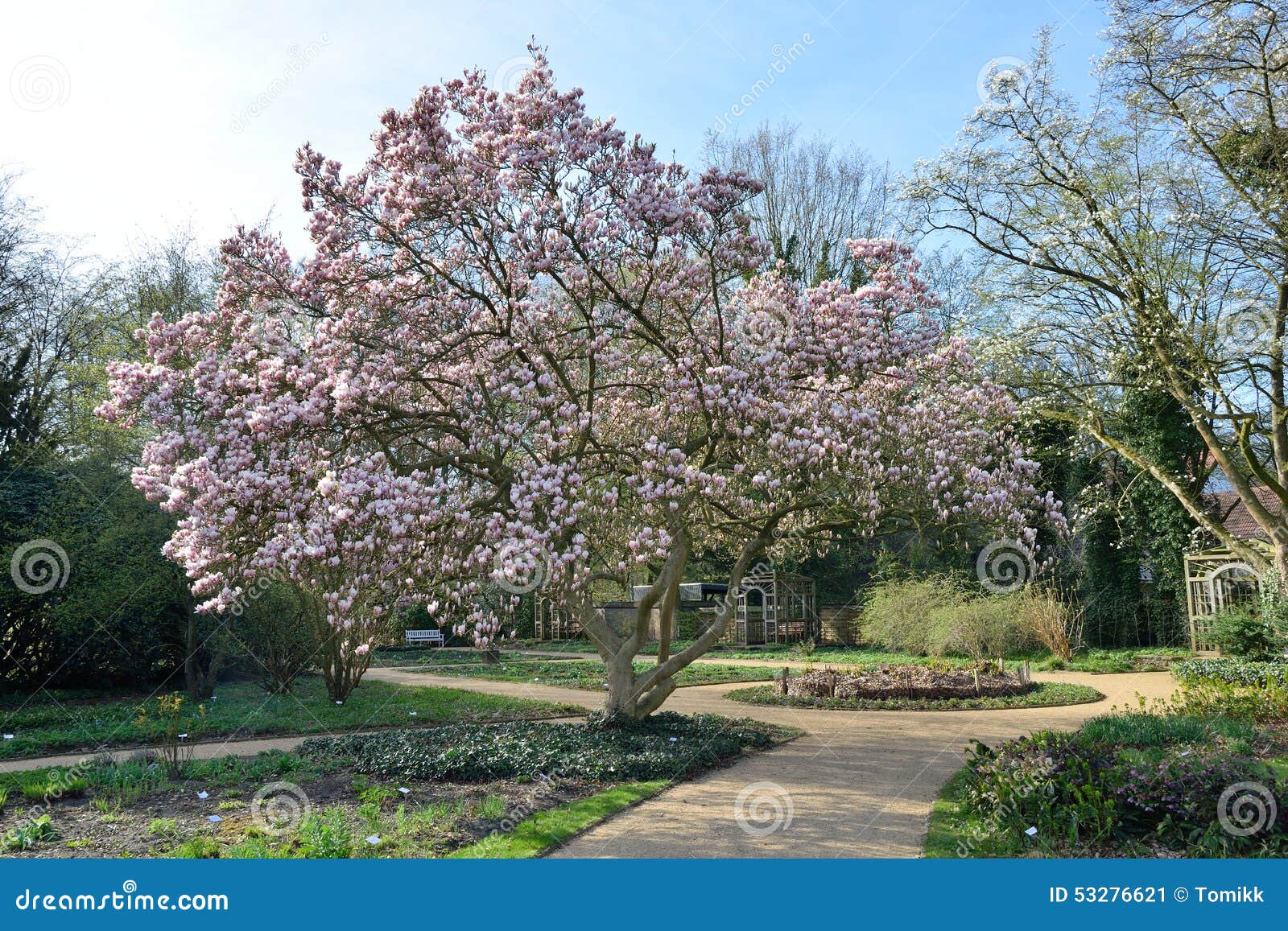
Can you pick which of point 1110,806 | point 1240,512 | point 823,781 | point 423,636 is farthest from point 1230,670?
point 423,636

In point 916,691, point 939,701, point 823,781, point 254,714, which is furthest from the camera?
point 916,691

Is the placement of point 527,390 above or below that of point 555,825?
above

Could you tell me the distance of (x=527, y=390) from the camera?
27.2 feet

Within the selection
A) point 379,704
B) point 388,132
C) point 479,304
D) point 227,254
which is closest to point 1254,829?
point 479,304

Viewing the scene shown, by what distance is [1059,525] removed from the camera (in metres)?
8.98

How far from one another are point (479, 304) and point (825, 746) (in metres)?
5.87

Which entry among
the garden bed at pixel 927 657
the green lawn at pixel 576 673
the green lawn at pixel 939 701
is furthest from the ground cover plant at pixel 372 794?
the garden bed at pixel 927 657

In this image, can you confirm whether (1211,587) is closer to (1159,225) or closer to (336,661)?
(1159,225)

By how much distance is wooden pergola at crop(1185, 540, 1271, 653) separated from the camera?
17578 mm

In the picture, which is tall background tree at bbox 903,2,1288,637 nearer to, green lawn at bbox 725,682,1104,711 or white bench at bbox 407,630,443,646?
green lawn at bbox 725,682,1104,711

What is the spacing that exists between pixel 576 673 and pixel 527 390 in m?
10.7

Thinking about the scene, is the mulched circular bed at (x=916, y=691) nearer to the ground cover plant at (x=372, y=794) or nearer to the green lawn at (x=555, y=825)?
the ground cover plant at (x=372, y=794)

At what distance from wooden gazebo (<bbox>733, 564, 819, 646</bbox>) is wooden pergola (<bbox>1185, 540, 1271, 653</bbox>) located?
951 cm

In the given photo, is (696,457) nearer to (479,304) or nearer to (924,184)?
(479,304)
